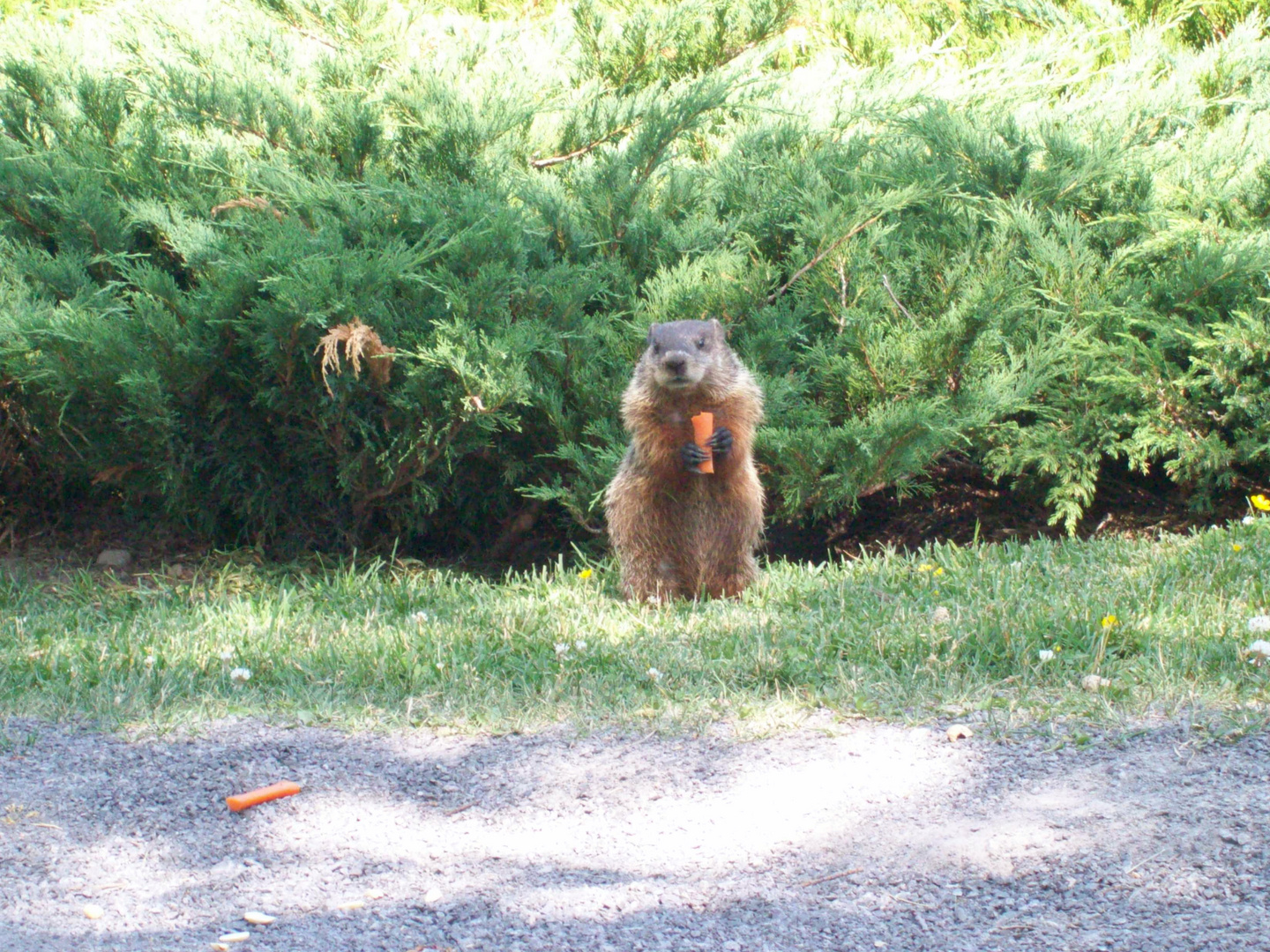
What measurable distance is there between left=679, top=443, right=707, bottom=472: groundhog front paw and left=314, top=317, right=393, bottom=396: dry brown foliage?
1.30m

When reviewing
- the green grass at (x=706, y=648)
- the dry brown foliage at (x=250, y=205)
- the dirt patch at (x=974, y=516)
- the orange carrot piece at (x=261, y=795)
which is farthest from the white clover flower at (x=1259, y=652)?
the dry brown foliage at (x=250, y=205)

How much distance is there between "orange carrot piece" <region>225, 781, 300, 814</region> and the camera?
127 inches

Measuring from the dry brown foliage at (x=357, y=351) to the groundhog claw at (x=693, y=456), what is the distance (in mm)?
1304

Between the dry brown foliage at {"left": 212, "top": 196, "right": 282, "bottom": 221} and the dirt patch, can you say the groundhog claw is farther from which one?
the dry brown foliage at {"left": 212, "top": 196, "right": 282, "bottom": 221}

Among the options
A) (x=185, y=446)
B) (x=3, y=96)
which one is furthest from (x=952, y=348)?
(x=3, y=96)

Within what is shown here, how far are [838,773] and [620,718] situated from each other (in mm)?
718

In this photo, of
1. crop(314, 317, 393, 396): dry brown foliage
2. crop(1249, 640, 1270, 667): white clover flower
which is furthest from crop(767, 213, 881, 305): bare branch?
crop(1249, 640, 1270, 667): white clover flower

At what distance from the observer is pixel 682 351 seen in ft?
16.6

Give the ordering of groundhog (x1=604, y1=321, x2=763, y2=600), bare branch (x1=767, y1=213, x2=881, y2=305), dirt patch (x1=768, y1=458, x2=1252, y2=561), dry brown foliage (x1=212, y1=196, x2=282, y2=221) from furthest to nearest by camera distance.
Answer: dirt patch (x1=768, y1=458, x2=1252, y2=561) < bare branch (x1=767, y1=213, x2=881, y2=305) < dry brown foliage (x1=212, y1=196, x2=282, y2=221) < groundhog (x1=604, y1=321, x2=763, y2=600)

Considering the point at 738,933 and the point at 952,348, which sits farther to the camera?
the point at 952,348

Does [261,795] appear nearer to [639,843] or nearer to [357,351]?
[639,843]

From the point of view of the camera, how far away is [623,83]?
7648 millimetres

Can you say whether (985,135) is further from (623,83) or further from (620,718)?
(620,718)

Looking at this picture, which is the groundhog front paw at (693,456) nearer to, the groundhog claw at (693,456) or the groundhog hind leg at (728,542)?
the groundhog claw at (693,456)
